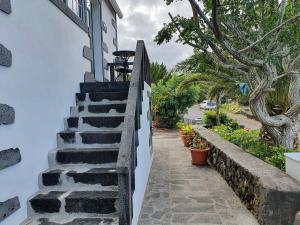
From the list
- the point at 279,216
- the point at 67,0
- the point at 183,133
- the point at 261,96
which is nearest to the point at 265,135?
the point at 261,96

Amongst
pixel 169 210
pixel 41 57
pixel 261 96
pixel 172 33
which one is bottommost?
pixel 169 210

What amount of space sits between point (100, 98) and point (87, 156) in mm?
1405

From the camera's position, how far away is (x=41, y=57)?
145 inches

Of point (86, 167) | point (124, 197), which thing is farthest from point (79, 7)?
point (124, 197)

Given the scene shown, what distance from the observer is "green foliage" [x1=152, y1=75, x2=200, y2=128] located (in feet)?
51.9

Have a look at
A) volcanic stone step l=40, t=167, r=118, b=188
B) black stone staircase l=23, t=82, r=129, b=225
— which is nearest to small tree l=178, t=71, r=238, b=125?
black stone staircase l=23, t=82, r=129, b=225

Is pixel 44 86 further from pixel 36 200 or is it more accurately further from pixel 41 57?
pixel 36 200

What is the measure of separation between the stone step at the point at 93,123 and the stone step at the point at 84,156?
564 mm

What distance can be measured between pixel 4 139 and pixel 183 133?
27.4 feet

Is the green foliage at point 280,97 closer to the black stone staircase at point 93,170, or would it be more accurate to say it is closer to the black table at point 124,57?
the black table at point 124,57

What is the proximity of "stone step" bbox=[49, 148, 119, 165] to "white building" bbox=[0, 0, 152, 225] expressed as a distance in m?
0.01

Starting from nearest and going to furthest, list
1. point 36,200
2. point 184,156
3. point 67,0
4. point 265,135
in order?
point 36,200, point 67,0, point 265,135, point 184,156

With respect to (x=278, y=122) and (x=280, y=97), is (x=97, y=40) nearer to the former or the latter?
(x=278, y=122)

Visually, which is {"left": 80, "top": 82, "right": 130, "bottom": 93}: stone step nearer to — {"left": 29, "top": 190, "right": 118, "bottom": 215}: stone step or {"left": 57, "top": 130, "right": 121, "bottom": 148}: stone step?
{"left": 57, "top": 130, "right": 121, "bottom": 148}: stone step
